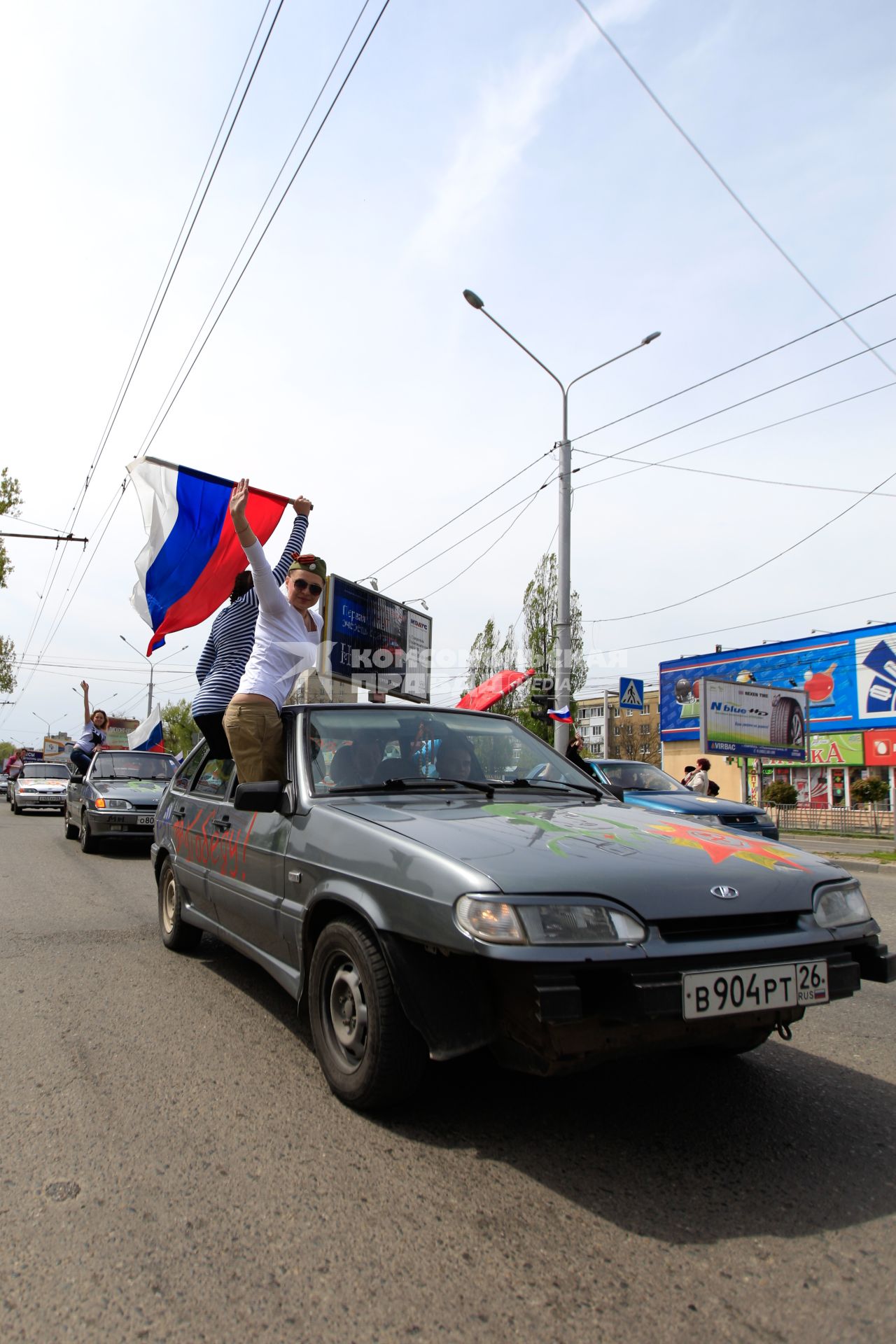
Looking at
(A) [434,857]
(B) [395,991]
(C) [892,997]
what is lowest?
(C) [892,997]

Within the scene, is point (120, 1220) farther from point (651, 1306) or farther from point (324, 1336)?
point (651, 1306)

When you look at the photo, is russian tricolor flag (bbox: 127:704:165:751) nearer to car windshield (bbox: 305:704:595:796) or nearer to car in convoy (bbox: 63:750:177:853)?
car in convoy (bbox: 63:750:177:853)

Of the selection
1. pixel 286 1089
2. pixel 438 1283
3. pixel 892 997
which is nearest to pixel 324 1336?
pixel 438 1283

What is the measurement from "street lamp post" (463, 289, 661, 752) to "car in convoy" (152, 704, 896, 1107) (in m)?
12.3

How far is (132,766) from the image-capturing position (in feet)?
42.6

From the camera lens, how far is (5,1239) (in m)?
2.15

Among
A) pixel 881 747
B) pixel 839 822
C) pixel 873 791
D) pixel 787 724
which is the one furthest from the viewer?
pixel 881 747

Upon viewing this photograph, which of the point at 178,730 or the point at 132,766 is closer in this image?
Result: the point at 132,766

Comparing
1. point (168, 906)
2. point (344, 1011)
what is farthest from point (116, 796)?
point (344, 1011)

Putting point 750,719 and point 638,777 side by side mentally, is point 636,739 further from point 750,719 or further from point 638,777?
point 638,777

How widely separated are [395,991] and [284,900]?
0.98 meters

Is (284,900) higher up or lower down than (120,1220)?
higher up

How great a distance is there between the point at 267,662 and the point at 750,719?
18874mm

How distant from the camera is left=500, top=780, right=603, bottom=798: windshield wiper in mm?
3906
